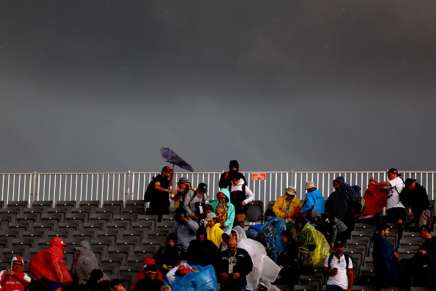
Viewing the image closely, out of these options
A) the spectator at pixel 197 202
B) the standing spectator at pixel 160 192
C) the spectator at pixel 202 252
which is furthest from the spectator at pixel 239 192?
the spectator at pixel 202 252

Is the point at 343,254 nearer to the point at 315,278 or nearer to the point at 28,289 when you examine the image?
the point at 315,278

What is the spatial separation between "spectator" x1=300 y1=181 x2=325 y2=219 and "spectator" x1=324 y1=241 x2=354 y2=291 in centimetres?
235

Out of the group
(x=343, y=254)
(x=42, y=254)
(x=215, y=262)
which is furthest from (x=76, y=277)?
(x=343, y=254)

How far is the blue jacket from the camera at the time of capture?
32.2 m

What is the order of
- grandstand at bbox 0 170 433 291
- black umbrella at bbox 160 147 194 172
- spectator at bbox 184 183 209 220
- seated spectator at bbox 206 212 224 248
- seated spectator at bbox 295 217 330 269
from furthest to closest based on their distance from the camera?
black umbrella at bbox 160 147 194 172, spectator at bbox 184 183 209 220, grandstand at bbox 0 170 433 291, seated spectator at bbox 206 212 224 248, seated spectator at bbox 295 217 330 269

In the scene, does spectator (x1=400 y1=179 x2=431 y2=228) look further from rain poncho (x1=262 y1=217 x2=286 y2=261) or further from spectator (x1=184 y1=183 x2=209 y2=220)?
spectator (x1=184 y1=183 x2=209 y2=220)

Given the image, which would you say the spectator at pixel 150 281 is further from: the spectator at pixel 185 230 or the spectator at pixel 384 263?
the spectator at pixel 384 263

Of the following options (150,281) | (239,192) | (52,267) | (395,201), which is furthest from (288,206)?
(52,267)

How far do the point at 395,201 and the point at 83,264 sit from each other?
22.6 feet

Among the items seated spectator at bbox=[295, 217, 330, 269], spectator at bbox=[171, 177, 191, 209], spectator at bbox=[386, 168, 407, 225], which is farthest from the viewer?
spectator at bbox=[171, 177, 191, 209]

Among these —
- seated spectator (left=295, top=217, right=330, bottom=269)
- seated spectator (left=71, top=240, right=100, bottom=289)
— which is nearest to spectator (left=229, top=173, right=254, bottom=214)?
seated spectator (left=295, top=217, right=330, bottom=269)

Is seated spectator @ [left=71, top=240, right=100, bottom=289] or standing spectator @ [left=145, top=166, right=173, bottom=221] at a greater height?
standing spectator @ [left=145, top=166, right=173, bottom=221]

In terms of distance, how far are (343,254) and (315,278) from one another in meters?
1.12

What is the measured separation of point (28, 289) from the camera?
3128cm
